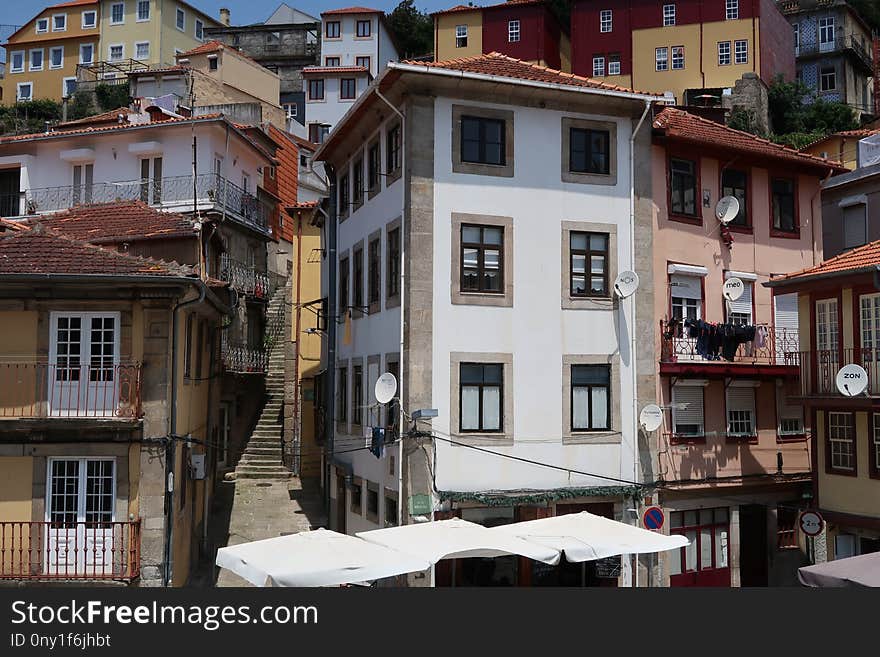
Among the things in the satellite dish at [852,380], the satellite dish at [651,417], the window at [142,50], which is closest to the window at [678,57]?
the window at [142,50]

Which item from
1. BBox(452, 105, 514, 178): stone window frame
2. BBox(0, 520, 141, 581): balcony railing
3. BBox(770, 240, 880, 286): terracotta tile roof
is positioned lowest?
BBox(0, 520, 141, 581): balcony railing

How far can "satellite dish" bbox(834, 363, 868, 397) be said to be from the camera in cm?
2047

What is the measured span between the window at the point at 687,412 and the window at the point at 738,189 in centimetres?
499

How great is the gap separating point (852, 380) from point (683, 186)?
7.18 metres

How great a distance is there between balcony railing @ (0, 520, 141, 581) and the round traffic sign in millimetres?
14374

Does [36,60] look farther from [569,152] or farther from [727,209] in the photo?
[727,209]

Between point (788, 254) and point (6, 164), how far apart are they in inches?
1135

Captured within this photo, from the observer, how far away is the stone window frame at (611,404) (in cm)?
2205

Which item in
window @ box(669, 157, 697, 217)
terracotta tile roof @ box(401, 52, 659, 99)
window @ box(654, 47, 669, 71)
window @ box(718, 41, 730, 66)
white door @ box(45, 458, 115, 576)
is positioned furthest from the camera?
window @ box(654, 47, 669, 71)

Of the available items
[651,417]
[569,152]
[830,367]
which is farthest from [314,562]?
[830,367]

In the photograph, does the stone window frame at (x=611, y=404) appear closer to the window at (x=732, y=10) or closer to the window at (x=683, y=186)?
the window at (x=683, y=186)

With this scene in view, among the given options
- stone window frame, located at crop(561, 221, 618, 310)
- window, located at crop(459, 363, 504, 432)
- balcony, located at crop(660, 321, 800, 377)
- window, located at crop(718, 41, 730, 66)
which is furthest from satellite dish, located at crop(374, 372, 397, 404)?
window, located at crop(718, 41, 730, 66)

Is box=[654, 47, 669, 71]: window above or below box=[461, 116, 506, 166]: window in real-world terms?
above

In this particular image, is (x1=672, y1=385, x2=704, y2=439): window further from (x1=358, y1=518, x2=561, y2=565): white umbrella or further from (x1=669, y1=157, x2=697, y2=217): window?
(x1=358, y1=518, x2=561, y2=565): white umbrella
